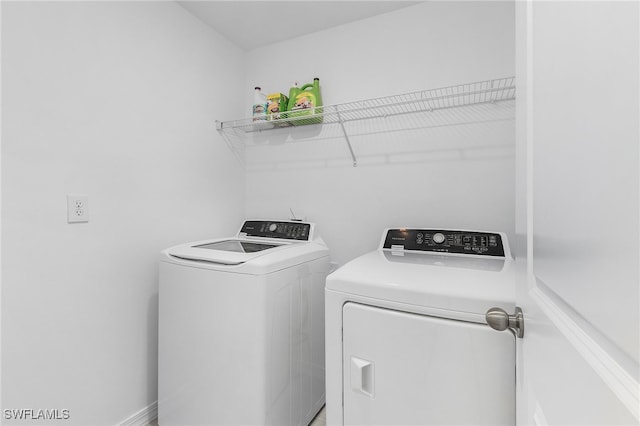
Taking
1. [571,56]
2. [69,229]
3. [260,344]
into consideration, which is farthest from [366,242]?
[571,56]

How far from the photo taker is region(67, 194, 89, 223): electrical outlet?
1455 millimetres

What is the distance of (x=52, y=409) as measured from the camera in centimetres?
142

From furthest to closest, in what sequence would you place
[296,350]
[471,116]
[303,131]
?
[303,131], [471,116], [296,350]

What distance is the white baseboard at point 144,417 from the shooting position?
173 cm

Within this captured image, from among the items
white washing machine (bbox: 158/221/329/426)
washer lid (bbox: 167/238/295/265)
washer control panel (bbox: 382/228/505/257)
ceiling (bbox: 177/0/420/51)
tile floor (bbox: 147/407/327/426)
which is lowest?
tile floor (bbox: 147/407/327/426)

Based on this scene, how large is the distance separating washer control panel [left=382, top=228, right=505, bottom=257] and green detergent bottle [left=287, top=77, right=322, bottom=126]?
937 millimetres

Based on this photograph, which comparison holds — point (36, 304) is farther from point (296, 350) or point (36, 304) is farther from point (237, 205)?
point (237, 205)

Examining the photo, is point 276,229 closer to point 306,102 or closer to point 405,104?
point 306,102

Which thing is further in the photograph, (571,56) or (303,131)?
(303,131)

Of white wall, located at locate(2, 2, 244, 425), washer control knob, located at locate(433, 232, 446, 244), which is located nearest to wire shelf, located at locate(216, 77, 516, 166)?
white wall, located at locate(2, 2, 244, 425)

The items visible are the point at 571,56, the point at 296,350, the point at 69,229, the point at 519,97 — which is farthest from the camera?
the point at 296,350

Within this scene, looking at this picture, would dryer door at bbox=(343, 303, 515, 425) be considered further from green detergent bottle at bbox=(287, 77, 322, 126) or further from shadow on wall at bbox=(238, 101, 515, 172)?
green detergent bottle at bbox=(287, 77, 322, 126)

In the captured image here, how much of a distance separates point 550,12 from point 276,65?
2.25 meters

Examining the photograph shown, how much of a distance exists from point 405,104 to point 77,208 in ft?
6.27
